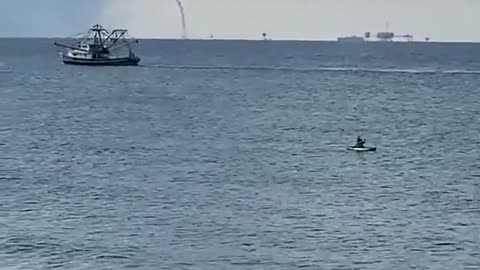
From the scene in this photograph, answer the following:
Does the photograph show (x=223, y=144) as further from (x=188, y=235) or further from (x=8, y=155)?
(x=188, y=235)

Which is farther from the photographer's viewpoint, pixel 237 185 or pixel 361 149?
pixel 361 149

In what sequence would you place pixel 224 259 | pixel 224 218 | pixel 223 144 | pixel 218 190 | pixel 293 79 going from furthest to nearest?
1. pixel 293 79
2. pixel 223 144
3. pixel 218 190
4. pixel 224 218
5. pixel 224 259

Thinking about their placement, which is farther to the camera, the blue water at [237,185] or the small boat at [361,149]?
the small boat at [361,149]

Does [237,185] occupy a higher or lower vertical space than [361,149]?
lower

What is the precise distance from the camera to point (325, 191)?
61.5m

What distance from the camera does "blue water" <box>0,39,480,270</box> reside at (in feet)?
153

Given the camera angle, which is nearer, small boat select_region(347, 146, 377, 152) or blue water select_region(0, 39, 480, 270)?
blue water select_region(0, 39, 480, 270)

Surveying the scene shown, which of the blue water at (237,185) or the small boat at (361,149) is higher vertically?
the small boat at (361,149)

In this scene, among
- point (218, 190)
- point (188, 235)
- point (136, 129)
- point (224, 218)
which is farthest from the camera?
point (136, 129)

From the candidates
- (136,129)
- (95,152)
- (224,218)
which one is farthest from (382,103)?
(224,218)

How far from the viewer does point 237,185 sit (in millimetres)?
63156

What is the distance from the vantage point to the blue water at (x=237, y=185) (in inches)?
1832

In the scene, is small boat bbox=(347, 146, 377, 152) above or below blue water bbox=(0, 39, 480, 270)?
above

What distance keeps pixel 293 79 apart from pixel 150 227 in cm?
12409
